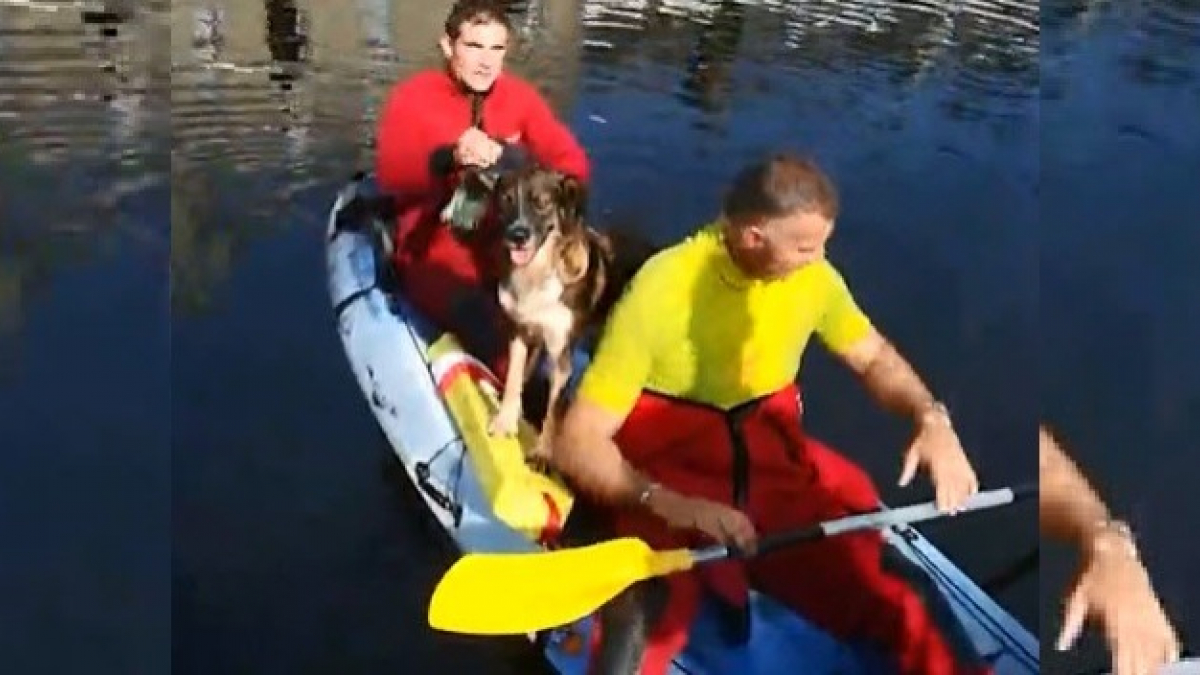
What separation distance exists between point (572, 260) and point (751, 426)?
29cm

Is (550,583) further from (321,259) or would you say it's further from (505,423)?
(321,259)

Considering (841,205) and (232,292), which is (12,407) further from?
(841,205)

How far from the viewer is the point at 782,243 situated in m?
2.27

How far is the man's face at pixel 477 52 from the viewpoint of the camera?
231cm

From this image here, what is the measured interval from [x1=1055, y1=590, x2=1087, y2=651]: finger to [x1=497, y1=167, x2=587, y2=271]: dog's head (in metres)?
0.70

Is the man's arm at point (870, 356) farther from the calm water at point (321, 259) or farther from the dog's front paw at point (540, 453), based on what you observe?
the dog's front paw at point (540, 453)

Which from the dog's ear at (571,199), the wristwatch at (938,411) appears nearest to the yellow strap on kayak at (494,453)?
the dog's ear at (571,199)

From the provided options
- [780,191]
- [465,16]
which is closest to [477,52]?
[465,16]

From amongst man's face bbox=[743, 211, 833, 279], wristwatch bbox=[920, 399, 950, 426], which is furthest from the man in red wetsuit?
wristwatch bbox=[920, 399, 950, 426]

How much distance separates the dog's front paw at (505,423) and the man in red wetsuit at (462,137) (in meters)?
0.06

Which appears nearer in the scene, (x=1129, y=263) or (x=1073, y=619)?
(x=1073, y=619)

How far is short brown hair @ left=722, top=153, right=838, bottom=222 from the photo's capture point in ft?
7.48

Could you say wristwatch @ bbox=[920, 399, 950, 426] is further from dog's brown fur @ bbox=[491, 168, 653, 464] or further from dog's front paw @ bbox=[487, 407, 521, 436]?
dog's front paw @ bbox=[487, 407, 521, 436]

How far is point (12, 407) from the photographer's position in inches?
90.4
